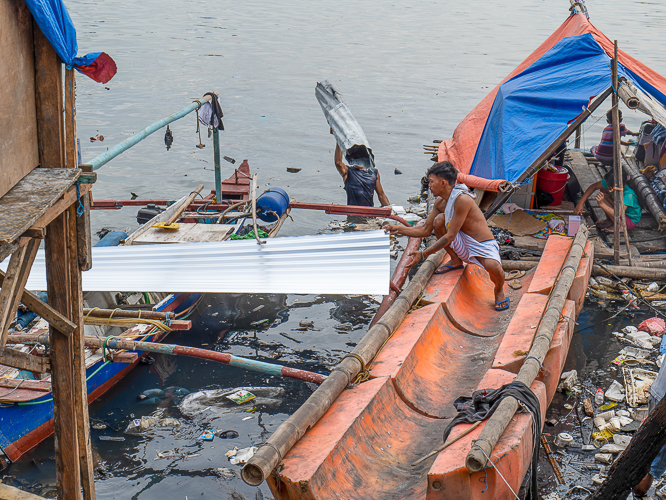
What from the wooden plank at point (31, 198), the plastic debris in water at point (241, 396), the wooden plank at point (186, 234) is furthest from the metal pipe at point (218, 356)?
the wooden plank at point (31, 198)

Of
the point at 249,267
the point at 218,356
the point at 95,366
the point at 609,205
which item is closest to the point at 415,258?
the point at 249,267

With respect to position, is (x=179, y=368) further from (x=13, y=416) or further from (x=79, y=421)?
(x=79, y=421)

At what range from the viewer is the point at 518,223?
8.91m

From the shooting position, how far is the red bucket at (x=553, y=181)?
30.0 ft

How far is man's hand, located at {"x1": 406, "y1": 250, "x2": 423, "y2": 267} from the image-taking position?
670 cm

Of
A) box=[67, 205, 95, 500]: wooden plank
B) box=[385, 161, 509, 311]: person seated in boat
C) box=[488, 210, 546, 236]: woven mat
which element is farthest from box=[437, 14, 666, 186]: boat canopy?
box=[67, 205, 95, 500]: wooden plank

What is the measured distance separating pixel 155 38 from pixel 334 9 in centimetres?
1768

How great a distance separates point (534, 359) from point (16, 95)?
3948 millimetres

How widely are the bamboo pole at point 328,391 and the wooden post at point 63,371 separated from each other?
3.19 ft

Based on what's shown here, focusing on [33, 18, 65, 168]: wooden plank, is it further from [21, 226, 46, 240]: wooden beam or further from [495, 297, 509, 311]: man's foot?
[495, 297, 509, 311]: man's foot

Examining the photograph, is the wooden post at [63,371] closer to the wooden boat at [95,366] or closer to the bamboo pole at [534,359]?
the wooden boat at [95,366]

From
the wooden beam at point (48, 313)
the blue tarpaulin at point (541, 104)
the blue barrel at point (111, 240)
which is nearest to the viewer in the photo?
the wooden beam at point (48, 313)

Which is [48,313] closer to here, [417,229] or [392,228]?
[392,228]

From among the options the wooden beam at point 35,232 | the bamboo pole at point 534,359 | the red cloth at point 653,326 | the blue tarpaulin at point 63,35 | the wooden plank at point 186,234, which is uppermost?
the blue tarpaulin at point 63,35
